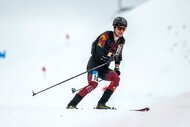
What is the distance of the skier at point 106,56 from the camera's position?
777cm

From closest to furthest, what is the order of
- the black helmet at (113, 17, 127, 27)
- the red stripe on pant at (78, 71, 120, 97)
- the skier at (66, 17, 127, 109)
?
the black helmet at (113, 17, 127, 27)
the skier at (66, 17, 127, 109)
the red stripe on pant at (78, 71, 120, 97)

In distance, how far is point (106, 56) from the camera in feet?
26.9

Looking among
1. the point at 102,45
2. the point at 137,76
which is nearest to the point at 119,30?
the point at 102,45

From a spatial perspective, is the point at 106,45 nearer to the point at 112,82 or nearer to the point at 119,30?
the point at 119,30

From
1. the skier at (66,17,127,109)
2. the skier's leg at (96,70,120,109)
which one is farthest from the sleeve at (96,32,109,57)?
the skier's leg at (96,70,120,109)

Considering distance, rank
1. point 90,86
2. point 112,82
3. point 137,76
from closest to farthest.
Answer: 1. point 90,86
2. point 112,82
3. point 137,76

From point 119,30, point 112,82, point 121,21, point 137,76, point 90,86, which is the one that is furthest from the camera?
point 137,76

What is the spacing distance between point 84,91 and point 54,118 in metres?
1.80

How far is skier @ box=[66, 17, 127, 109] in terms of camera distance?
7766mm

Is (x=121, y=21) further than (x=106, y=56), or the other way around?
(x=106, y=56)

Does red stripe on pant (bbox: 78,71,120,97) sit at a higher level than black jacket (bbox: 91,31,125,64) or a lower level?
lower

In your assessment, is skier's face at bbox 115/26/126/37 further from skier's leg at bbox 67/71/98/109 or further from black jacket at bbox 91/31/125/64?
skier's leg at bbox 67/71/98/109
